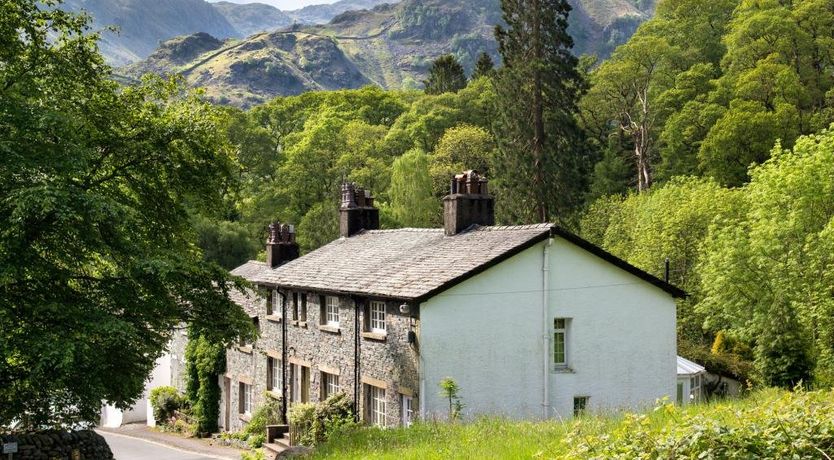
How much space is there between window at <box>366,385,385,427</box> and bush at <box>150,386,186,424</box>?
687 inches

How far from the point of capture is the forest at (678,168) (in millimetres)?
38312

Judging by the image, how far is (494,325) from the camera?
2808 cm

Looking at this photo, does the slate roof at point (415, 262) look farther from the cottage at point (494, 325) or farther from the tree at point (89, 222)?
the tree at point (89, 222)

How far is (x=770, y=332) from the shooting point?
33406 mm

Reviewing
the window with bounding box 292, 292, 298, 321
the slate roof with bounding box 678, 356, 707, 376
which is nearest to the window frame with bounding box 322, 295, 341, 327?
the window with bounding box 292, 292, 298, 321

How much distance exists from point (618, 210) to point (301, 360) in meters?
29.6

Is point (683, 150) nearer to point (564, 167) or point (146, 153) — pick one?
point (564, 167)

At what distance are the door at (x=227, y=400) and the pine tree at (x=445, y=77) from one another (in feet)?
196

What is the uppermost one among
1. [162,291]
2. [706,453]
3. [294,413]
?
[162,291]

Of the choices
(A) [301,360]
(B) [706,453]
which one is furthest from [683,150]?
(B) [706,453]

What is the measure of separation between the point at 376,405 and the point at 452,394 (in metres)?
3.84

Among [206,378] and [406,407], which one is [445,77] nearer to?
Result: [206,378]

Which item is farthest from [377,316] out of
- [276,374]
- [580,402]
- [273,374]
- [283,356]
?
[273,374]

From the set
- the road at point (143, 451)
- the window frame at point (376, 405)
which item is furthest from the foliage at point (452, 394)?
the road at point (143, 451)
